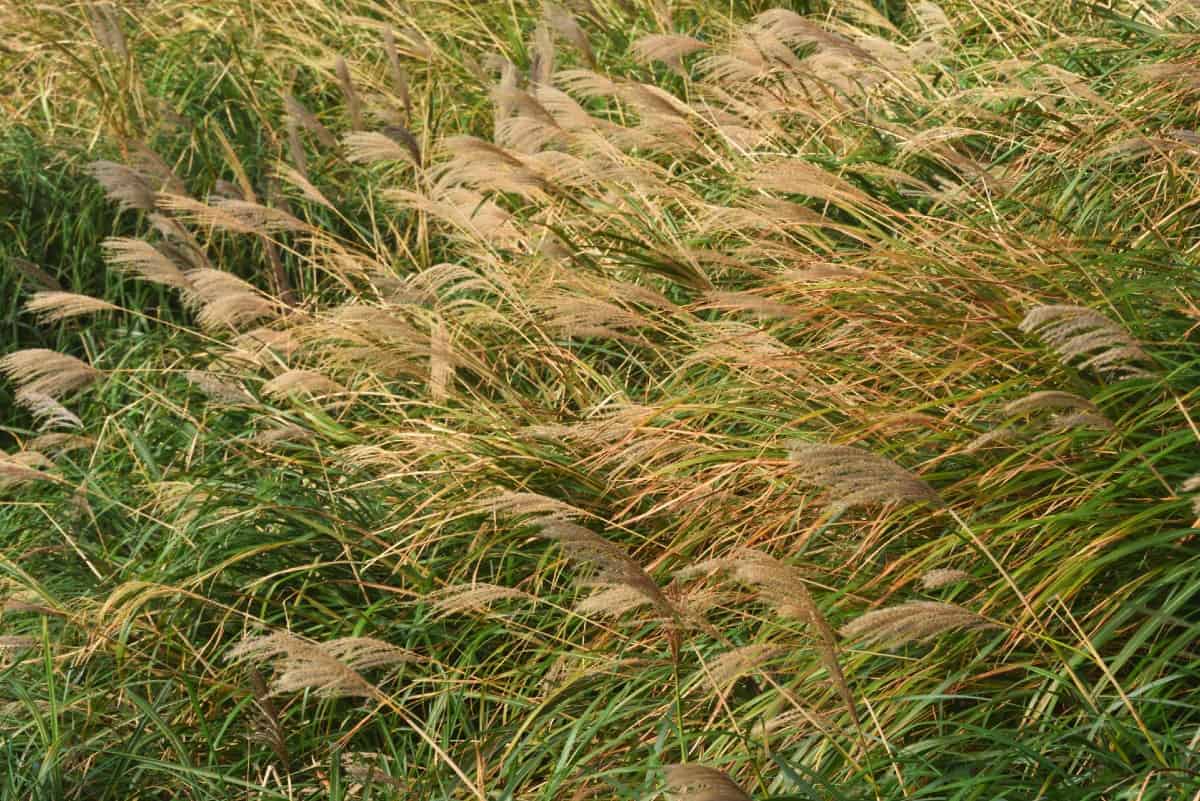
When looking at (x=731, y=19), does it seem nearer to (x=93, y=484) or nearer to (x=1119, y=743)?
(x=93, y=484)

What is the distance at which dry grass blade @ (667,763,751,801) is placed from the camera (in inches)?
71.7

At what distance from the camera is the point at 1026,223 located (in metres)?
3.69

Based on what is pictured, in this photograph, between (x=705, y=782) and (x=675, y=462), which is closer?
(x=705, y=782)

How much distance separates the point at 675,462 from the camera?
3221 millimetres

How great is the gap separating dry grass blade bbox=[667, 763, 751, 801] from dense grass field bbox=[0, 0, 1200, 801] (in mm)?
15

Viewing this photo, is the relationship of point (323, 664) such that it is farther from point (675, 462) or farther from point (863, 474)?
point (675, 462)

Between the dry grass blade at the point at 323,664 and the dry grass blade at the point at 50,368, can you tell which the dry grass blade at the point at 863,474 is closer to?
the dry grass blade at the point at 323,664

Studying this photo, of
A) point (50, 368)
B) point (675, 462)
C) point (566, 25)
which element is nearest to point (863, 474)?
point (675, 462)

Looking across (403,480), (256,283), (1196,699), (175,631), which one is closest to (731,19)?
(256,283)

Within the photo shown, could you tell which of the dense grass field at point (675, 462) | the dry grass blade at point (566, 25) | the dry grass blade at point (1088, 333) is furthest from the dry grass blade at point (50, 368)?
the dry grass blade at point (1088, 333)

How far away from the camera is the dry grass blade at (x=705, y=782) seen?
1.82m

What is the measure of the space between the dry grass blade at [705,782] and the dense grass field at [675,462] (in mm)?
15

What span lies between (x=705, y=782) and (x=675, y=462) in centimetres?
139

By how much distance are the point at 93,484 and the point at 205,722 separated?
3.17ft
